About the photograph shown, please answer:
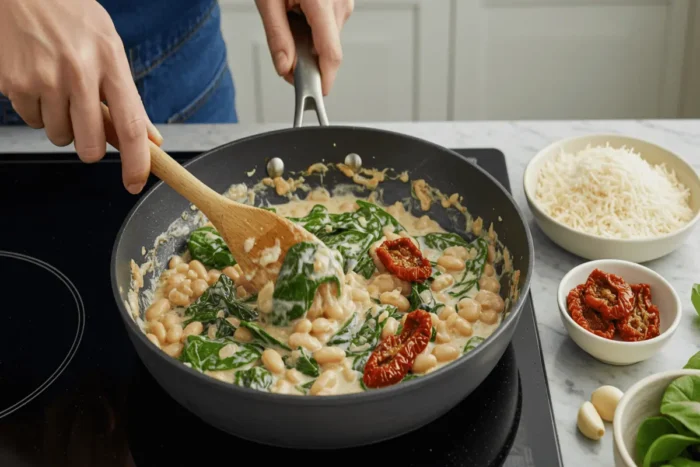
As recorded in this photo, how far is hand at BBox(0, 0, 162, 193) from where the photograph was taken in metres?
1.40

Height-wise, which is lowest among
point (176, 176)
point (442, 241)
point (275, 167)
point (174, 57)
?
point (442, 241)

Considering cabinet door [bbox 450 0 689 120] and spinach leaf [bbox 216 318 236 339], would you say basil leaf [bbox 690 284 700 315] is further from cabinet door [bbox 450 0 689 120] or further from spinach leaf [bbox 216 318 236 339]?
cabinet door [bbox 450 0 689 120]

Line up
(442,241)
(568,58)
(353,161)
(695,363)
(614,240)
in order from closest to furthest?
1. (695,363)
2. (614,240)
3. (442,241)
4. (353,161)
5. (568,58)

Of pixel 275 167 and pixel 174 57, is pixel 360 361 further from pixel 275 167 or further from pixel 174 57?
pixel 174 57

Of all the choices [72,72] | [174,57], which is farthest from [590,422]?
[174,57]

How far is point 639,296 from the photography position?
5.16 feet

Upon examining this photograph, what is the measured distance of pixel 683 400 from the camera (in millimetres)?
1222

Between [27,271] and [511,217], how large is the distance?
3.59ft

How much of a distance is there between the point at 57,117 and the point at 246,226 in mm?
423

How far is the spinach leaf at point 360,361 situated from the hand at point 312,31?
707 millimetres

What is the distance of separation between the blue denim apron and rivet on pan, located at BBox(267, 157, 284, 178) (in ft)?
1.86

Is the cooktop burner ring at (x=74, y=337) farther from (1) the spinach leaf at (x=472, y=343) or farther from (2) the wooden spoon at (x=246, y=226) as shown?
(1) the spinach leaf at (x=472, y=343)

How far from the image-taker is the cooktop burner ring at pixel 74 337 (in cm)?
149

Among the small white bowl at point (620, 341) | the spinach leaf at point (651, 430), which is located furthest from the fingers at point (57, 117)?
the spinach leaf at point (651, 430)
